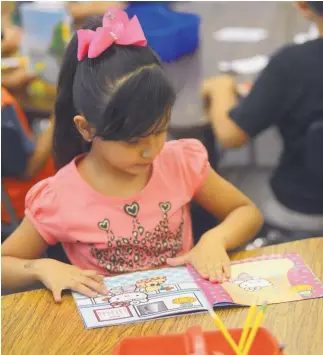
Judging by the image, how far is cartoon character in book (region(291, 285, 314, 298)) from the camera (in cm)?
118

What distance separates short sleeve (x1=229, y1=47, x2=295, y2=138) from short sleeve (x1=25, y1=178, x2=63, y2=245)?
69 cm

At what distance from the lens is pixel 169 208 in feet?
4.74

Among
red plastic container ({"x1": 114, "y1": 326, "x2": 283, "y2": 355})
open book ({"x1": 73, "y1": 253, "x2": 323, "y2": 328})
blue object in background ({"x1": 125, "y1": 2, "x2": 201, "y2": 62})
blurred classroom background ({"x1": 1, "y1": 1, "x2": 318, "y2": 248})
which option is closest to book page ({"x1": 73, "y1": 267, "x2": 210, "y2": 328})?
open book ({"x1": 73, "y1": 253, "x2": 323, "y2": 328})

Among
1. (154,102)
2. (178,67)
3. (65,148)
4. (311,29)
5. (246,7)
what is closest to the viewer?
(154,102)

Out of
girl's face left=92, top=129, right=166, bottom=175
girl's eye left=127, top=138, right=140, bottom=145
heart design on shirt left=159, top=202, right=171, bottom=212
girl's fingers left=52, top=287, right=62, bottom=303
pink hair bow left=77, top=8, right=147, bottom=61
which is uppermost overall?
pink hair bow left=77, top=8, right=147, bottom=61

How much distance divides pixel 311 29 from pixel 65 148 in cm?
154

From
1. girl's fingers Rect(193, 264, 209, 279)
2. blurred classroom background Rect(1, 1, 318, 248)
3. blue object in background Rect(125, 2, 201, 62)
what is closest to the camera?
girl's fingers Rect(193, 264, 209, 279)

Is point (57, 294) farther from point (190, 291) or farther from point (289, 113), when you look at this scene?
point (289, 113)

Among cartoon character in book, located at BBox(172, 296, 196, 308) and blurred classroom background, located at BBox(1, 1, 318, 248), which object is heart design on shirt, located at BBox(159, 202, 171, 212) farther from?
blurred classroom background, located at BBox(1, 1, 318, 248)

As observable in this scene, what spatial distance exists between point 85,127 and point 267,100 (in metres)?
0.66

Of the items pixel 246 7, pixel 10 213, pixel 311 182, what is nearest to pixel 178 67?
pixel 311 182

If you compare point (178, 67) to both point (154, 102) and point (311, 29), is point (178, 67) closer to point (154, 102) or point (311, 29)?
point (311, 29)

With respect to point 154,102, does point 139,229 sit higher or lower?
lower

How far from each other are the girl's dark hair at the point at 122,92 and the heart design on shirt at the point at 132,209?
167 mm
